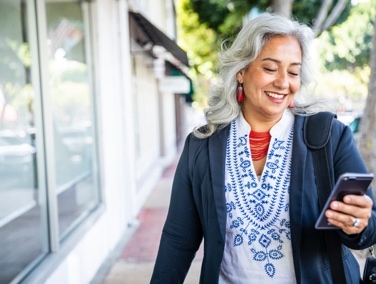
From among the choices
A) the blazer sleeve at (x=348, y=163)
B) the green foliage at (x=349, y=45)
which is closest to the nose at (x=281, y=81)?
the blazer sleeve at (x=348, y=163)

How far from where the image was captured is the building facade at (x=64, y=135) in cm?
364

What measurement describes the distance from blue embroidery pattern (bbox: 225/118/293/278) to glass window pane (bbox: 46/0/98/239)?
9.46 feet

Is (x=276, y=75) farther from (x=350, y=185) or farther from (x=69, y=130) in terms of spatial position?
(x=69, y=130)

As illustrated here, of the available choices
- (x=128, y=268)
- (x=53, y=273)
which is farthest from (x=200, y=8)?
(x=53, y=273)

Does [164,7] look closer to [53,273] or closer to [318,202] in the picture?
[53,273]

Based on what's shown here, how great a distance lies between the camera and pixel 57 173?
4.47 meters

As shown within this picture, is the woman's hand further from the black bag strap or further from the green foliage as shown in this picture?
the green foliage

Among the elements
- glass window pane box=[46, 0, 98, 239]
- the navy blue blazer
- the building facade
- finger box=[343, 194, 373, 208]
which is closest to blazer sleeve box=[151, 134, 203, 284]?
the navy blue blazer

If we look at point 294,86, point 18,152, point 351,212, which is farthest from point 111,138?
point 351,212

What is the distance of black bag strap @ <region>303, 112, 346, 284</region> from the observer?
5.20 ft

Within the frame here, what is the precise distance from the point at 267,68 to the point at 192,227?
2.23 ft

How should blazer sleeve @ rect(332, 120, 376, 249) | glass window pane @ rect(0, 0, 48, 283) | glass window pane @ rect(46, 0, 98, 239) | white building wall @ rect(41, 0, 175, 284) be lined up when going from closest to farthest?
blazer sleeve @ rect(332, 120, 376, 249) < glass window pane @ rect(0, 0, 48, 283) < glass window pane @ rect(46, 0, 98, 239) < white building wall @ rect(41, 0, 175, 284)

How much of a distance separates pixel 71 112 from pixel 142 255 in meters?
1.81

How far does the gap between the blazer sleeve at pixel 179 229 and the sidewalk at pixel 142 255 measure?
2686mm
